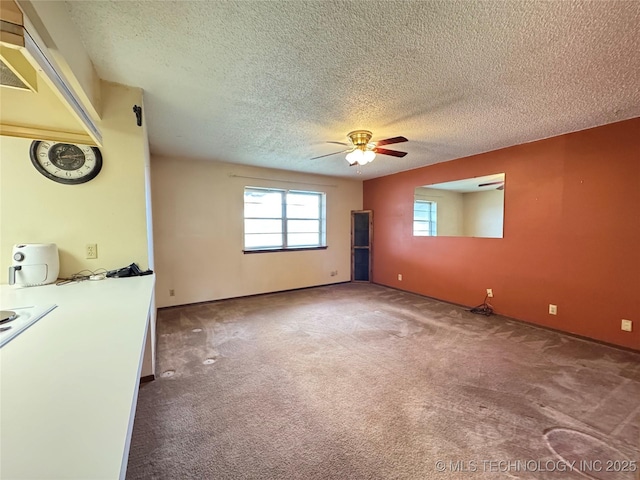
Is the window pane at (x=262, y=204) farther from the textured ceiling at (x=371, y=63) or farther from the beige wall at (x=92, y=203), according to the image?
the beige wall at (x=92, y=203)

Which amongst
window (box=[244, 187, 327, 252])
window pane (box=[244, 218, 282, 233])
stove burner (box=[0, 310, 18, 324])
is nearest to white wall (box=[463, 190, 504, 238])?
window (box=[244, 187, 327, 252])

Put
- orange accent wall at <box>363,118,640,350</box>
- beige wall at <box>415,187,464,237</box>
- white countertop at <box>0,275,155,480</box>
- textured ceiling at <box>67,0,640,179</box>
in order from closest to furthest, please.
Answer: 1. white countertop at <box>0,275,155,480</box>
2. textured ceiling at <box>67,0,640,179</box>
3. orange accent wall at <box>363,118,640,350</box>
4. beige wall at <box>415,187,464,237</box>

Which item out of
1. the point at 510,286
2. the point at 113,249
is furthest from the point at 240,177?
the point at 510,286

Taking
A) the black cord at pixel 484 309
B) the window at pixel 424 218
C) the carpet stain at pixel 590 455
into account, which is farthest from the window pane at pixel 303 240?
the carpet stain at pixel 590 455

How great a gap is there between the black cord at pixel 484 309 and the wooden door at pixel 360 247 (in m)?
2.43

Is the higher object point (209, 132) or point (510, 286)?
point (209, 132)

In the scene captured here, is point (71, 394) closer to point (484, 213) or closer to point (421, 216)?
point (421, 216)

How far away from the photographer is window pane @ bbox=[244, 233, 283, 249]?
507 centimetres

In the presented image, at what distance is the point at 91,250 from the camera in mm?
2027

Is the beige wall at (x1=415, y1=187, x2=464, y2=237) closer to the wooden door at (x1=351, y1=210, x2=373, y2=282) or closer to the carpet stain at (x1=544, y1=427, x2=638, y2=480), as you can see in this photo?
the wooden door at (x1=351, y1=210, x2=373, y2=282)

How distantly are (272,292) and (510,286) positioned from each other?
3825mm

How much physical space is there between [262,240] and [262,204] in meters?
0.67

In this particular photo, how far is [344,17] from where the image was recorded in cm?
146

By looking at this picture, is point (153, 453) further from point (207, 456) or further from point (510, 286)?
point (510, 286)
